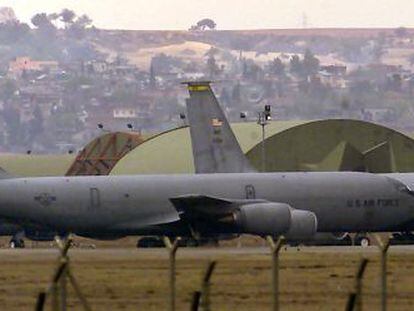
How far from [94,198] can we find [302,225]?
8449 millimetres

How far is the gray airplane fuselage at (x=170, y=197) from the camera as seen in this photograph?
242 feet

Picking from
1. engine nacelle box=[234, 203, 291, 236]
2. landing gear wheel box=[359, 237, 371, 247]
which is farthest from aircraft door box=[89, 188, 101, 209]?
landing gear wheel box=[359, 237, 371, 247]

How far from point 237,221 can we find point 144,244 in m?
4.16

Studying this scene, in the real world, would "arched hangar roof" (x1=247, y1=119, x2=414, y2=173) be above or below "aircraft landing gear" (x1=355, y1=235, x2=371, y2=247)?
below

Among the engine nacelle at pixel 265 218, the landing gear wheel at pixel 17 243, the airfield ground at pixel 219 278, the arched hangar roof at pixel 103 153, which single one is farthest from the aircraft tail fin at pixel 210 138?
the arched hangar roof at pixel 103 153

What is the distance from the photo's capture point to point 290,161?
111438mm

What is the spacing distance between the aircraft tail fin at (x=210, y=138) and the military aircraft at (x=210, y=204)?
604 centimetres

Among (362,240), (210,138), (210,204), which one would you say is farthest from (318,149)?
(210,204)

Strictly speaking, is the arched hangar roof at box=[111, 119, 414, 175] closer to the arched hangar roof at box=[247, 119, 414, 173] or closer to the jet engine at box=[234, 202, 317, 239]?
the arched hangar roof at box=[247, 119, 414, 173]

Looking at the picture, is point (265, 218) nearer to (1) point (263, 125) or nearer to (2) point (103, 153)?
(1) point (263, 125)

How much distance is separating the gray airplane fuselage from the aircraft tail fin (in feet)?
21.0

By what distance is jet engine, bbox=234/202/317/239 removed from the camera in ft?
239

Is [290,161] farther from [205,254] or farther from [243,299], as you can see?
[243,299]

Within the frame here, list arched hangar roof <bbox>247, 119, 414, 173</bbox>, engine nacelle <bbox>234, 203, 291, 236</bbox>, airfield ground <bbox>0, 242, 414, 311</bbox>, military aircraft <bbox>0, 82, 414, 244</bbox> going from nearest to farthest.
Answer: airfield ground <bbox>0, 242, 414, 311</bbox> < engine nacelle <bbox>234, 203, 291, 236</bbox> < military aircraft <bbox>0, 82, 414, 244</bbox> < arched hangar roof <bbox>247, 119, 414, 173</bbox>
